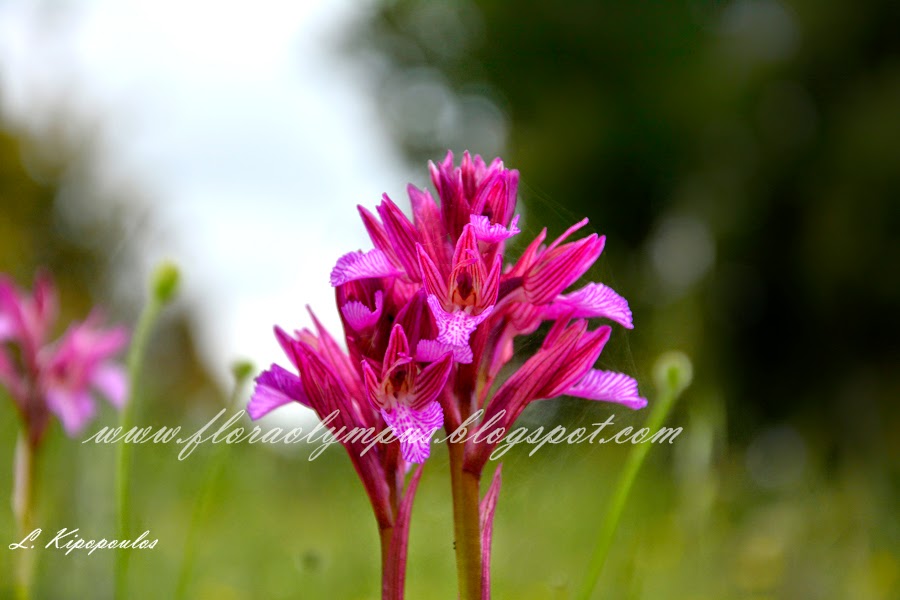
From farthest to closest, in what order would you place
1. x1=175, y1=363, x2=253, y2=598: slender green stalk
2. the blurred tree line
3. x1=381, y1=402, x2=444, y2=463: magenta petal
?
the blurred tree line → x1=175, y1=363, x2=253, y2=598: slender green stalk → x1=381, y1=402, x2=444, y2=463: magenta petal

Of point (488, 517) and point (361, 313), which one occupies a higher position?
point (361, 313)

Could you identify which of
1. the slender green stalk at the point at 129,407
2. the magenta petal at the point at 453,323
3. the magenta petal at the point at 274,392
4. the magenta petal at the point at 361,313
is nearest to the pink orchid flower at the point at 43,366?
the slender green stalk at the point at 129,407

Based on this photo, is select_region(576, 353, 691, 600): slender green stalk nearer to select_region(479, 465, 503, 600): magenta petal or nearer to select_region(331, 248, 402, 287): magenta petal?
select_region(479, 465, 503, 600): magenta petal

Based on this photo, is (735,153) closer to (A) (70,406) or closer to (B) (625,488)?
(A) (70,406)

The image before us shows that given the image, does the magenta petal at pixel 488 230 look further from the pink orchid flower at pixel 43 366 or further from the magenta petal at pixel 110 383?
the magenta petal at pixel 110 383

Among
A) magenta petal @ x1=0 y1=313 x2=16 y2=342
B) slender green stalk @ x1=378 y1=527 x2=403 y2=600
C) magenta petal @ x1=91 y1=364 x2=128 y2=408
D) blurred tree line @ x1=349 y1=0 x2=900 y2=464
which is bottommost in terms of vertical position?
slender green stalk @ x1=378 y1=527 x2=403 y2=600

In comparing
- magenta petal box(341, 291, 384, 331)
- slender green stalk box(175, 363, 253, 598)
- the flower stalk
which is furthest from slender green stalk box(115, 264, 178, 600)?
magenta petal box(341, 291, 384, 331)

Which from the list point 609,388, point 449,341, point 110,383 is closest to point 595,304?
point 609,388
